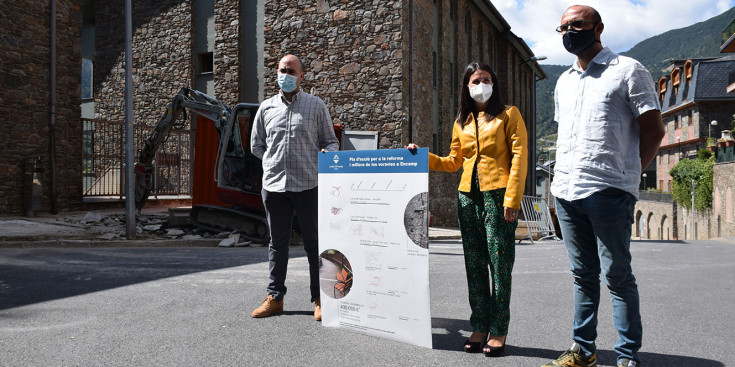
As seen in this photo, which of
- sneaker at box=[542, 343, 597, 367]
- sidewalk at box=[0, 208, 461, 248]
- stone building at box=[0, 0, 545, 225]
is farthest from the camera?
stone building at box=[0, 0, 545, 225]

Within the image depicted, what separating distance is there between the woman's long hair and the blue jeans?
789mm

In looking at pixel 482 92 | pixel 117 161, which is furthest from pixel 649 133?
pixel 117 161

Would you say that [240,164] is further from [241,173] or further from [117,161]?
[117,161]

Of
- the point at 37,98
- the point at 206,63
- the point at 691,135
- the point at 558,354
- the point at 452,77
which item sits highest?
the point at 206,63

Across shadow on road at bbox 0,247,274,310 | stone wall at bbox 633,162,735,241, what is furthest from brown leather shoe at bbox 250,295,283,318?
stone wall at bbox 633,162,735,241

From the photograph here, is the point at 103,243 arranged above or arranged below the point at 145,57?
below

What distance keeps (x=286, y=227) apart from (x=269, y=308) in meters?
0.70

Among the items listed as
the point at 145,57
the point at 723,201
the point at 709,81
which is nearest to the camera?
the point at 145,57

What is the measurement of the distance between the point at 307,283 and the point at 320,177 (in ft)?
8.02

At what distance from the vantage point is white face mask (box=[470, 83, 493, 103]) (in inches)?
147

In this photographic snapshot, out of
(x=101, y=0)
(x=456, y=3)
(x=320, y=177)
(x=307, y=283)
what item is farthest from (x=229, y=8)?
(x=320, y=177)

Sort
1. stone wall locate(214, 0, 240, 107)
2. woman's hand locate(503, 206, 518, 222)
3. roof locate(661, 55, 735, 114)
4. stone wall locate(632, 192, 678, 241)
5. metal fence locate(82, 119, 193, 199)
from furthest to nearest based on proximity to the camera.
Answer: roof locate(661, 55, 735, 114), stone wall locate(632, 192, 678, 241), stone wall locate(214, 0, 240, 107), metal fence locate(82, 119, 193, 199), woman's hand locate(503, 206, 518, 222)

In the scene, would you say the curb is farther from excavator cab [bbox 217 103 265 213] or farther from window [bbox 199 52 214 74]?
window [bbox 199 52 214 74]

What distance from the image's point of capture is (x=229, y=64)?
20.3 meters
